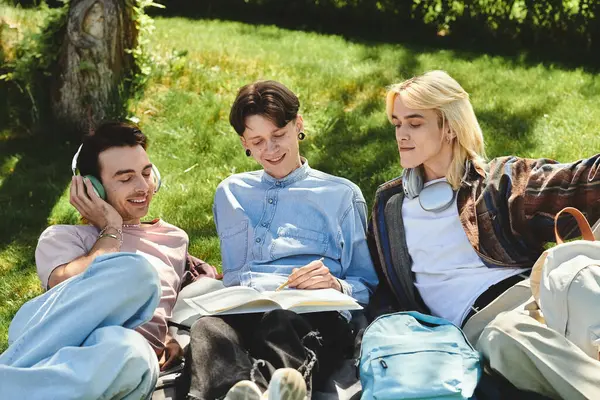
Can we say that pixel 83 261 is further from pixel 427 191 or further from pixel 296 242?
pixel 427 191

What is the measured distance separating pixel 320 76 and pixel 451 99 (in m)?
3.55

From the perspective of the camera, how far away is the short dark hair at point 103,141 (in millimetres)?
4125

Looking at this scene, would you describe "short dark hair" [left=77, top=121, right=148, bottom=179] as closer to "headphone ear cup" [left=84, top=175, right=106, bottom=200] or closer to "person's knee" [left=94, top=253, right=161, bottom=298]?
"headphone ear cup" [left=84, top=175, right=106, bottom=200]

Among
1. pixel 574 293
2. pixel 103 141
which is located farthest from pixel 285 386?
pixel 103 141

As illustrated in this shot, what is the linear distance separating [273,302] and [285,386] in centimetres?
66

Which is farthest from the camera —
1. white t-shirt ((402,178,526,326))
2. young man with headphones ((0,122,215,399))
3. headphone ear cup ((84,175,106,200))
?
headphone ear cup ((84,175,106,200))

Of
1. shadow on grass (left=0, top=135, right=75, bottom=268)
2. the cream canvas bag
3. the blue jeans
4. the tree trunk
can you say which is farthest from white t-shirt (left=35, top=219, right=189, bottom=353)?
the tree trunk

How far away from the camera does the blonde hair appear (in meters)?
3.90

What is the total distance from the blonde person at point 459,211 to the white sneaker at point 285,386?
101 cm

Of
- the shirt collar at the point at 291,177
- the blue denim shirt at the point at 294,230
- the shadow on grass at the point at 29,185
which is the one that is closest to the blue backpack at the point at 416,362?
the blue denim shirt at the point at 294,230

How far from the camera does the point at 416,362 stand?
Answer: 3.21 metres

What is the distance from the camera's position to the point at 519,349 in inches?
123

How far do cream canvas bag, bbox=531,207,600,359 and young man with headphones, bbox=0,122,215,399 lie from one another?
1529 mm

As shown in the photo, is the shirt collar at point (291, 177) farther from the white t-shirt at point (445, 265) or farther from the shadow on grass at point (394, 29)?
the shadow on grass at point (394, 29)
